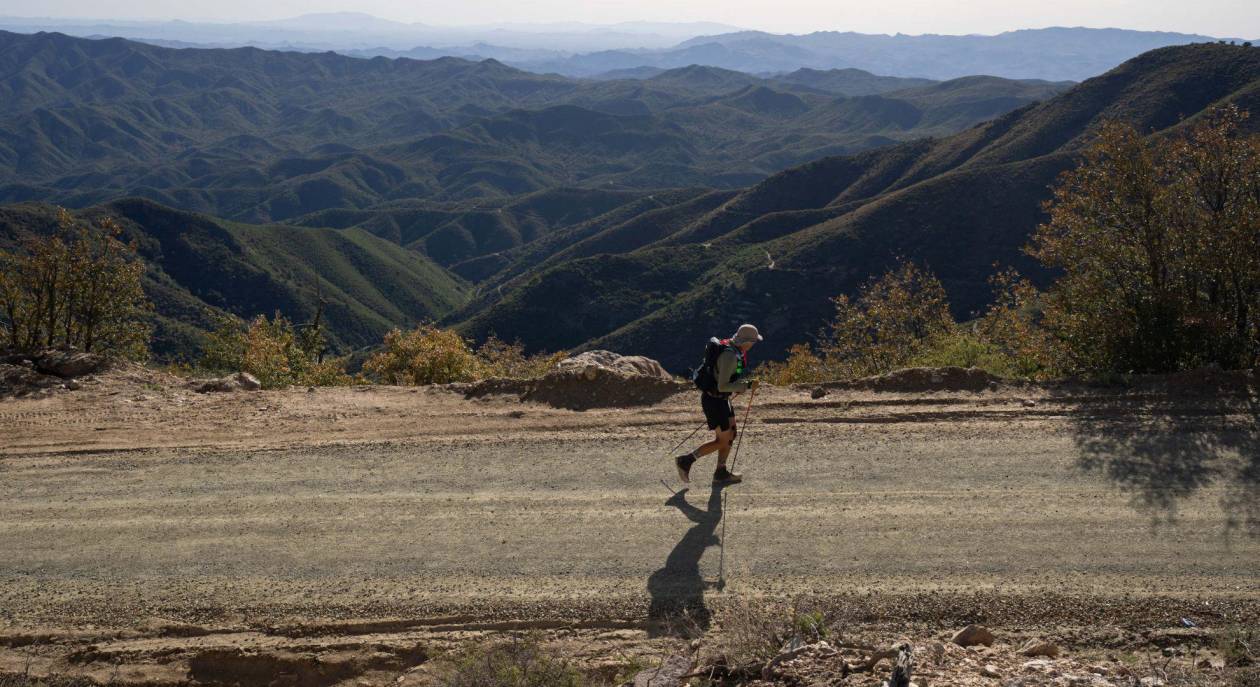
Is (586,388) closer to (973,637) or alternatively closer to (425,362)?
(425,362)

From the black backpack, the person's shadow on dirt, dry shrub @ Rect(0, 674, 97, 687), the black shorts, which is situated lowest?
dry shrub @ Rect(0, 674, 97, 687)

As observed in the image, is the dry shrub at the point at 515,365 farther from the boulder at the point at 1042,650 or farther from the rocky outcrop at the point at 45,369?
the boulder at the point at 1042,650

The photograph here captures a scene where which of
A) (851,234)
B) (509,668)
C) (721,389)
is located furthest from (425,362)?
(851,234)

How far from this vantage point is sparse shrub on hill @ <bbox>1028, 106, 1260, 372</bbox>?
13.8 m

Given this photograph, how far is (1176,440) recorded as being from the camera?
1128 cm

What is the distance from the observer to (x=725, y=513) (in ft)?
33.9

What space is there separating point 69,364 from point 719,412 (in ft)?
46.0

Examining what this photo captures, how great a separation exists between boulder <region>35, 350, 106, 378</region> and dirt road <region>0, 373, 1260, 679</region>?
2.36 meters

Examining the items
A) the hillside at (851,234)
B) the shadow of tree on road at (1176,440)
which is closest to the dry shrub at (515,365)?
the shadow of tree on road at (1176,440)

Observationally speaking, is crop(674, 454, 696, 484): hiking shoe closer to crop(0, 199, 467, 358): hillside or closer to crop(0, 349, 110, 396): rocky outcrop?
crop(0, 349, 110, 396): rocky outcrop

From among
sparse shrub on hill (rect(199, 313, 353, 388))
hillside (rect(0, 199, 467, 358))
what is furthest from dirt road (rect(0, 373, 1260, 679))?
hillside (rect(0, 199, 467, 358))

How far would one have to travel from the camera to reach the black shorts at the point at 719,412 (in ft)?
35.9

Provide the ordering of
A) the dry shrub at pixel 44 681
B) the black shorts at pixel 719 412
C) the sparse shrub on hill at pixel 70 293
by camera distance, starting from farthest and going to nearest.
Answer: the sparse shrub on hill at pixel 70 293 < the black shorts at pixel 719 412 < the dry shrub at pixel 44 681

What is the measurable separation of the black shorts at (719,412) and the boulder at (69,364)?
1332 cm
